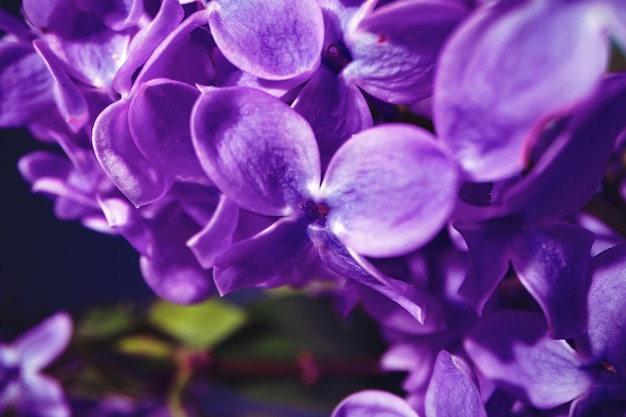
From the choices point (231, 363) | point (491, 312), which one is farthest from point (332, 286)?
point (491, 312)

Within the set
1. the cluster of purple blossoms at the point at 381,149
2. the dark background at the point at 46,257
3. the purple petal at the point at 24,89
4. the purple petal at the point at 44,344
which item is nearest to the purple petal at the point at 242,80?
the cluster of purple blossoms at the point at 381,149

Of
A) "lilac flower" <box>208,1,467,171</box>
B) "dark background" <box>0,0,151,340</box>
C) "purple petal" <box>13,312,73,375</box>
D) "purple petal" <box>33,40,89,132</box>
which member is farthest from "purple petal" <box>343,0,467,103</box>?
"dark background" <box>0,0,151,340</box>

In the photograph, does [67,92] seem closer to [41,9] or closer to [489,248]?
[41,9]

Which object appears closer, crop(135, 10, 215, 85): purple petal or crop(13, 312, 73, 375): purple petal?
crop(135, 10, 215, 85): purple petal

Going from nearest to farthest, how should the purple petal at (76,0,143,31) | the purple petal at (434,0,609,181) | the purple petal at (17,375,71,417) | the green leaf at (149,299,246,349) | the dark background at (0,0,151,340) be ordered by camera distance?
the purple petal at (434,0,609,181) → the purple petal at (76,0,143,31) → the purple petal at (17,375,71,417) → the green leaf at (149,299,246,349) → the dark background at (0,0,151,340)

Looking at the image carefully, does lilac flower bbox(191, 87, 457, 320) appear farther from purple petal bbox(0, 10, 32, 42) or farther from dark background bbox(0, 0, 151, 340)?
dark background bbox(0, 0, 151, 340)

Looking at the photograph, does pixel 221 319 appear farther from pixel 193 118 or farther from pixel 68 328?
pixel 193 118

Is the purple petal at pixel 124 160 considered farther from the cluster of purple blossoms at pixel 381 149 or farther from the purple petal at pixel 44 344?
the purple petal at pixel 44 344
